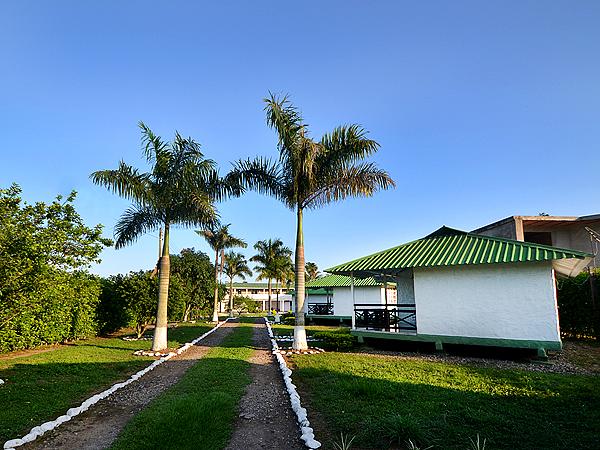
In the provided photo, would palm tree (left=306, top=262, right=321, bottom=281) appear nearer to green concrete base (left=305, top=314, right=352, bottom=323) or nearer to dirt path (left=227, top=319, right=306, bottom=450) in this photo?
green concrete base (left=305, top=314, right=352, bottom=323)

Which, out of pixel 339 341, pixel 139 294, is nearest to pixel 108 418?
pixel 339 341

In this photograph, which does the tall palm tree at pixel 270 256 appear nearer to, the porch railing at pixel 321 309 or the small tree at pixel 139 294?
the porch railing at pixel 321 309

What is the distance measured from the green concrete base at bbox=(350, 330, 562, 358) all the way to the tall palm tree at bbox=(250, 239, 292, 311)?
32.2m

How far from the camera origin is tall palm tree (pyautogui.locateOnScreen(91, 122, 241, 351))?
1514 cm

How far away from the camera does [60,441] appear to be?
229 inches

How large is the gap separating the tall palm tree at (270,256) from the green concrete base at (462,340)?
32240 millimetres

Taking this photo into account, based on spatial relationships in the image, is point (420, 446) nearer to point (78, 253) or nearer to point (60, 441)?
point (60, 441)

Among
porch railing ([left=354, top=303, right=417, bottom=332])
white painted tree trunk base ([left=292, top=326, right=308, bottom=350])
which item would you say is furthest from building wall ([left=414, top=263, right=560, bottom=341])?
white painted tree trunk base ([left=292, top=326, right=308, bottom=350])

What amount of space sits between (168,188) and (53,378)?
7.98m

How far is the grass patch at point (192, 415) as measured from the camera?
218 inches

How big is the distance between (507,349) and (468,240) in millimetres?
4090

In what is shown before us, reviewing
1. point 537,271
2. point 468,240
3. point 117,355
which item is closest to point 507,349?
point 537,271

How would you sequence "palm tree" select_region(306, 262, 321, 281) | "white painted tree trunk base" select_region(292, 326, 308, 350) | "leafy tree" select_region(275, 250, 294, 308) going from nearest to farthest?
"white painted tree trunk base" select_region(292, 326, 308, 350) → "leafy tree" select_region(275, 250, 294, 308) → "palm tree" select_region(306, 262, 321, 281)

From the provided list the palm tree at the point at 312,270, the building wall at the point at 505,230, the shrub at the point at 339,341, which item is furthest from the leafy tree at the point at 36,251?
the palm tree at the point at 312,270
